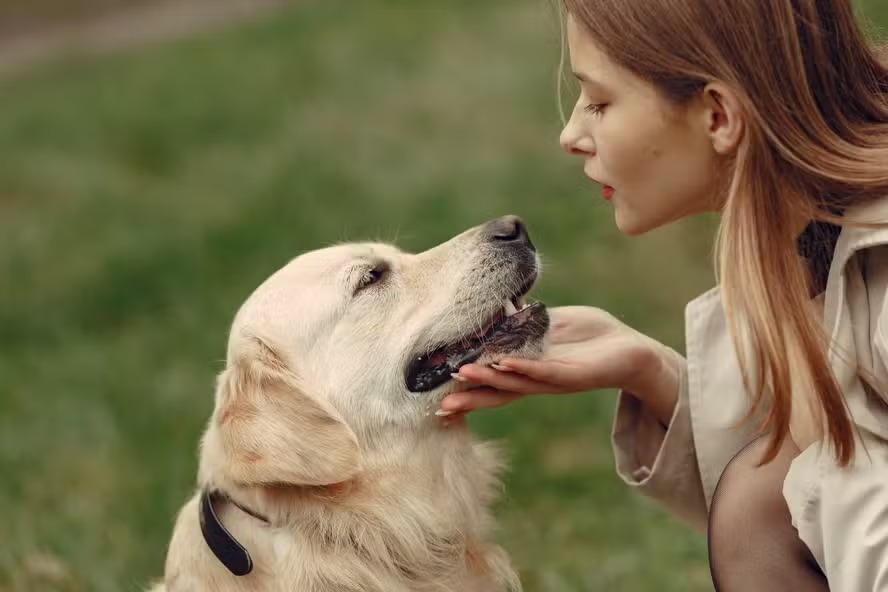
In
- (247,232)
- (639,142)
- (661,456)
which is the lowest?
(247,232)

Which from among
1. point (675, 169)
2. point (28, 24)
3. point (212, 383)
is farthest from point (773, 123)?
point (28, 24)

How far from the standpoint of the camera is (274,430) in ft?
8.52

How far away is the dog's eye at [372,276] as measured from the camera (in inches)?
117

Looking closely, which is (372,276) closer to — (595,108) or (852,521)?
(595,108)

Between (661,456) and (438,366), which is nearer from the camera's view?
(438,366)

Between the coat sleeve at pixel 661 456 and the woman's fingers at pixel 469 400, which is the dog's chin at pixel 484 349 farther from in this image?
the coat sleeve at pixel 661 456

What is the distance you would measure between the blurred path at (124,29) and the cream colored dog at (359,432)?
31.5 feet

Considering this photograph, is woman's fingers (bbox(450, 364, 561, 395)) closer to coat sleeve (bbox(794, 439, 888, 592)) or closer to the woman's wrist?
the woman's wrist

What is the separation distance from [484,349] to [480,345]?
2 cm

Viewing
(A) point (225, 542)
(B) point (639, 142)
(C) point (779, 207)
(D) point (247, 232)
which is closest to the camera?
(C) point (779, 207)

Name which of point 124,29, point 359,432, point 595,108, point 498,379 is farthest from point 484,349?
point 124,29

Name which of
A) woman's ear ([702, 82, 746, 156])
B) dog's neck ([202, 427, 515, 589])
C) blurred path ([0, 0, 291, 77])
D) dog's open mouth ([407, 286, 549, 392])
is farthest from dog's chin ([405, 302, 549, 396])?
blurred path ([0, 0, 291, 77])

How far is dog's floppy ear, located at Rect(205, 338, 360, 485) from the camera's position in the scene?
2559mm

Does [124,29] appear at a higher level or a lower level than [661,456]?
lower
